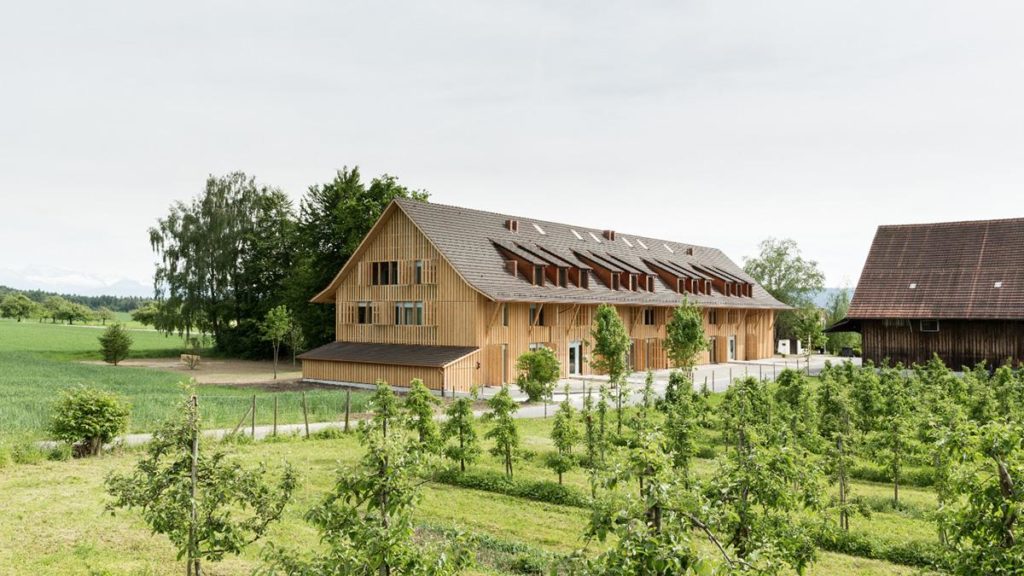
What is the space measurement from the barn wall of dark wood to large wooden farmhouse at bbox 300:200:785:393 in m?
10.4

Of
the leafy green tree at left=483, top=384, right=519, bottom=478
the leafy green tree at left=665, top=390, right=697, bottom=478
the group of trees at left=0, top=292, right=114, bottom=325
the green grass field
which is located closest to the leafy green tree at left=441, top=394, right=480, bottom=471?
the leafy green tree at left=483, top=384, right=519, bottom=478

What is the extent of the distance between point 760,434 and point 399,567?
945 cm

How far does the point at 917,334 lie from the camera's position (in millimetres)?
40719

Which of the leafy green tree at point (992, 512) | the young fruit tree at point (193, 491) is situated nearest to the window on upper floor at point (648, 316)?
the young fruit tree at point (193, 491)

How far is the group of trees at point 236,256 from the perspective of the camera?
51.7 m

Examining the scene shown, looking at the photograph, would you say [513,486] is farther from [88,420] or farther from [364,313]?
[364,313]

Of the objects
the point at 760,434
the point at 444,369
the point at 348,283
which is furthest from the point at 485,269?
the point at 760,434

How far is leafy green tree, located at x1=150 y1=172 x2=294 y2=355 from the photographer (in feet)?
178

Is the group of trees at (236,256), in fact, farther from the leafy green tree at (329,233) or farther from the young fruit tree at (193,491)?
the young fruit tree at (193,491)

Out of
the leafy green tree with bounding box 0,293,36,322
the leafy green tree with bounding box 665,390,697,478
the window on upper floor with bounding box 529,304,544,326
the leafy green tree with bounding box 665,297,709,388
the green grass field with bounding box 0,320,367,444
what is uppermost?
the leafy green tree with bounding box 0,293,36,322

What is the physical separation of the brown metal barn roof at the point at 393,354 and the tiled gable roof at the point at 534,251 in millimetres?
3328

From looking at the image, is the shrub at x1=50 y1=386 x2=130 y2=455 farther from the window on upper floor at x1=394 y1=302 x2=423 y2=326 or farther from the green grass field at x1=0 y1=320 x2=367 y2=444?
the window on upper floor at x1=394 y1=302 x2=423 y2=326

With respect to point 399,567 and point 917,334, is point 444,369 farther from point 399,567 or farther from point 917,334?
point 917,334

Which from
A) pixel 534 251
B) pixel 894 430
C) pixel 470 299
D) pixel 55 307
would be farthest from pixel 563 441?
pixel 55 307
